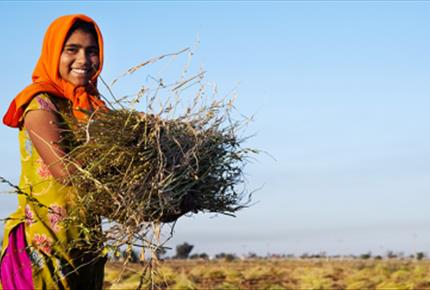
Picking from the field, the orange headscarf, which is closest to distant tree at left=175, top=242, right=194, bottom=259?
the field

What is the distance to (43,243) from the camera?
10.1ft

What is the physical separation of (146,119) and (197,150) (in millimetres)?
262

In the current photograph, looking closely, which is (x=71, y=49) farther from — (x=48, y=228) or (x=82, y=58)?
(x=48, y=228)

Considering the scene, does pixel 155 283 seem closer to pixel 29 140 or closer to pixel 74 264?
pixel 74 264

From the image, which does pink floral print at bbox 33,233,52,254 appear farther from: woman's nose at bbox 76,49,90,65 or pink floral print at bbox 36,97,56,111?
woman's nose at bbox 76,49,90,65

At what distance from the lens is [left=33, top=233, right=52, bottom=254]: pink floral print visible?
10.1ft

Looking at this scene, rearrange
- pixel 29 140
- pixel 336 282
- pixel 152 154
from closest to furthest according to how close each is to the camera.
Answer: pixel 152 154 < pixel 29 140 < pixel 336 282

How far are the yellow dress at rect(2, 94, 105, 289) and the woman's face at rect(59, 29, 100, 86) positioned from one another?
0.18 m

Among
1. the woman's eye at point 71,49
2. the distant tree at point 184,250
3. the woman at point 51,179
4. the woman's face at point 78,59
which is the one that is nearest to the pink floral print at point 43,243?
the woman at point 51,179

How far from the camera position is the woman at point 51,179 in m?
3.05

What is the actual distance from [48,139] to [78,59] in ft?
1.52

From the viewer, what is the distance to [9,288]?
3.10 m

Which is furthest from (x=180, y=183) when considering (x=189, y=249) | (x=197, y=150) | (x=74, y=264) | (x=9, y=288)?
(x=189, y=249)

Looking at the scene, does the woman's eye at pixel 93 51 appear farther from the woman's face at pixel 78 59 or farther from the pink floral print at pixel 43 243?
the pink floral print at pixel 43 243
